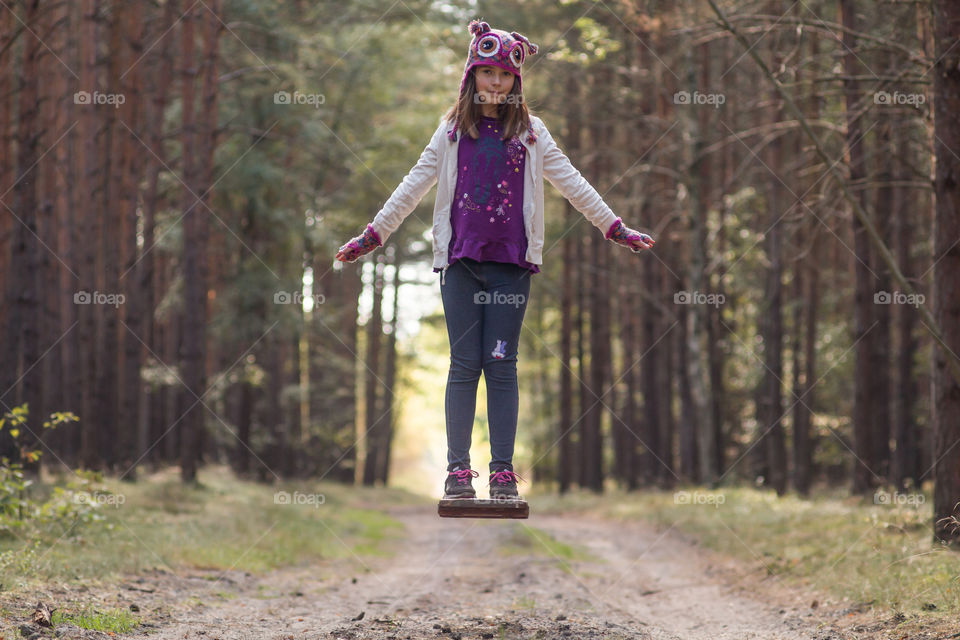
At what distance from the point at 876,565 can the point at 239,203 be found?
18.4m

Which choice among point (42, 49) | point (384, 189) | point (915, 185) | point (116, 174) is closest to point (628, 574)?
point (915, 185)

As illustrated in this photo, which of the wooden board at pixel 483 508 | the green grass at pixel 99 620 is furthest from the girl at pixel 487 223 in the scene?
the green grass at pixel 99 620

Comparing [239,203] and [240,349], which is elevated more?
[239,203]

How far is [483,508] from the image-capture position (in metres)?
5.70

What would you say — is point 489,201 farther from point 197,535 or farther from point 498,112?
point 197,535

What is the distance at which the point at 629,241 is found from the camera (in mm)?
6020

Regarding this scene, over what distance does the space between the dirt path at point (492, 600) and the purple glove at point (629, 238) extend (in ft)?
7.92

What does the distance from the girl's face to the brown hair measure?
55mm

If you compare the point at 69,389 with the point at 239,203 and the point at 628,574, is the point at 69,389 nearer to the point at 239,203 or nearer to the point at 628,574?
the point at 239,203

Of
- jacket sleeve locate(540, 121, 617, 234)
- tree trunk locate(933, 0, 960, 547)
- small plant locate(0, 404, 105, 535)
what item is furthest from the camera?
tree trunk locate(933, 0, 960, 547)

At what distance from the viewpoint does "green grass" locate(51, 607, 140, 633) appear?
5.80 metres

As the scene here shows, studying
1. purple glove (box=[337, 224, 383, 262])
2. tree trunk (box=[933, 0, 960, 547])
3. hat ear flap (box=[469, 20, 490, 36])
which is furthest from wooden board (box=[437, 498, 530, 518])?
tree trunk (box=[933, 0, 960, 547])

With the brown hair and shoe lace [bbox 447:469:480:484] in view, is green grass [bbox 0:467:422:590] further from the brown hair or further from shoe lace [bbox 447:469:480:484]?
the brown hair

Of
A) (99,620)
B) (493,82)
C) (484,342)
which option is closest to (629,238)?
(484,342)
